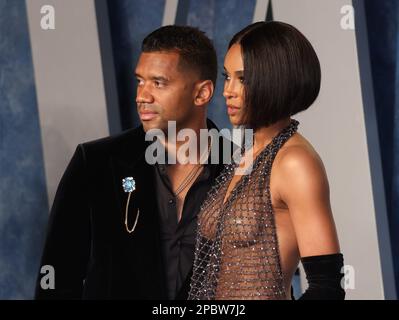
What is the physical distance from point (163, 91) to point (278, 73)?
986mm

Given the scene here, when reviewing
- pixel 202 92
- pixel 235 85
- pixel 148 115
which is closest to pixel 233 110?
pixel 235 85

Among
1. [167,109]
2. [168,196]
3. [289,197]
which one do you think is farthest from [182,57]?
[289,197]

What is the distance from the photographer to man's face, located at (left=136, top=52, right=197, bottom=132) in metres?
3.57

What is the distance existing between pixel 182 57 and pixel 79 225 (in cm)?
77

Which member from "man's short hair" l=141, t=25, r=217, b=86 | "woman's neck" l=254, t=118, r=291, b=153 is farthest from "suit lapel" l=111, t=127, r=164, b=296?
"woman's neck" l=254, t=118, r=291, b=153

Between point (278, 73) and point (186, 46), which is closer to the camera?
point (278, 73)

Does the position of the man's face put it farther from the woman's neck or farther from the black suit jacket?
the woman's neck

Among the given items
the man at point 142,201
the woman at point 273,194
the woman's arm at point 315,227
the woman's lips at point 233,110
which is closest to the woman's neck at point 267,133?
the woman at point 273,194

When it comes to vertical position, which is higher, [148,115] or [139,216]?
[148,115]

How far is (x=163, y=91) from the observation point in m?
3.62

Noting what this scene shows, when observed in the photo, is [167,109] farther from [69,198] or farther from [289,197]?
[289,197]

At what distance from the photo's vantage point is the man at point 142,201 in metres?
3.51

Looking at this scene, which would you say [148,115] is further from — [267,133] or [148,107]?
[267,133]

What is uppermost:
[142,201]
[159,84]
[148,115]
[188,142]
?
[159,84]
